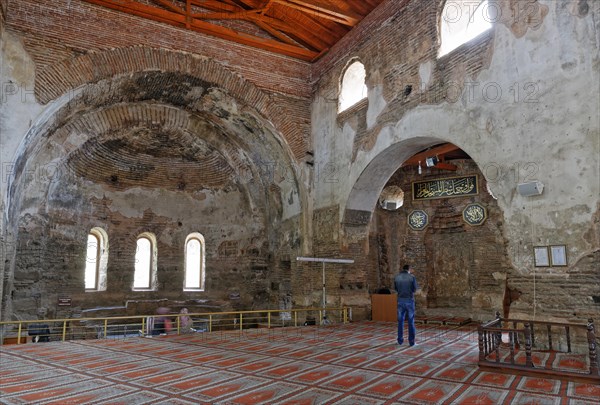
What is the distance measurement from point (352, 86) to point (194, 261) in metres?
7.24

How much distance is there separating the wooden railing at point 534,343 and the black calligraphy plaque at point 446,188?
21.7 feet

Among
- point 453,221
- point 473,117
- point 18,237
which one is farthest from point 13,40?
point 453,221

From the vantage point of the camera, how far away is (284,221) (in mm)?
12070

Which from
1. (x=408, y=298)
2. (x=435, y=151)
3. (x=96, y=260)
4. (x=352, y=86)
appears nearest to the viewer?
(x=408, y=298)

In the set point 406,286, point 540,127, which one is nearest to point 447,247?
point 406,286

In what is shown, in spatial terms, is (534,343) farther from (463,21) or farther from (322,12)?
(322,12)

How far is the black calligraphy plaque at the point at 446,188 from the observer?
12434 mm

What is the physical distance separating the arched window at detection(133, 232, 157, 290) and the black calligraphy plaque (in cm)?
769

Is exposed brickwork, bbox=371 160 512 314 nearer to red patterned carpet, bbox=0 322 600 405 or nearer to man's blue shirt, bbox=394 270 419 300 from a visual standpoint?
red patterned carpet, bbox=0 322 600 405

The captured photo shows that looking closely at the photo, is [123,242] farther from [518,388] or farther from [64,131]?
[518,388]

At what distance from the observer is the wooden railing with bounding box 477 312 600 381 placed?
4.47 meters

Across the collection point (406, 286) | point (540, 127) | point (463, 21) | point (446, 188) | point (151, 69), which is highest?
point (151, 69)

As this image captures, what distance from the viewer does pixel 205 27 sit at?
10016 mm

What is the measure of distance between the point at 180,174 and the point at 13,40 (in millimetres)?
6128
